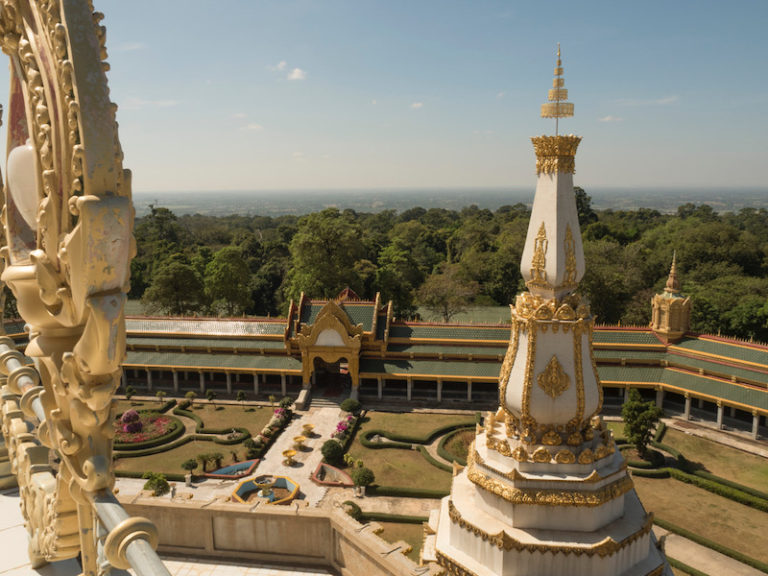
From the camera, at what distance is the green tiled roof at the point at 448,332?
3042 centimetres

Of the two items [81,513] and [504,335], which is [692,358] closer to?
[504,335]

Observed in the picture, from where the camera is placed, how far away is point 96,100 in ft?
9.58

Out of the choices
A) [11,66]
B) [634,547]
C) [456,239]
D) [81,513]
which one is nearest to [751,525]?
[634,547]

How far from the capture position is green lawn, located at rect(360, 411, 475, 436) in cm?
2597

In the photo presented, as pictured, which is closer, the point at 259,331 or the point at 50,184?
the point at 50,184

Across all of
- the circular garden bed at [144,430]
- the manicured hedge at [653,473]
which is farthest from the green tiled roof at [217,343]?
the manicured hedge at [653,473]

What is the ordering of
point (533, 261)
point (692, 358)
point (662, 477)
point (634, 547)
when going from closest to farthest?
point (634, 547) < point (533, 261) < point (662, 477) < point (692, 358)

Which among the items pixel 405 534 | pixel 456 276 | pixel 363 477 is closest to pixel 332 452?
pixel 363 477

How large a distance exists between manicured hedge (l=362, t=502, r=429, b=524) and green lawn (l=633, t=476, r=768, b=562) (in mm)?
7973

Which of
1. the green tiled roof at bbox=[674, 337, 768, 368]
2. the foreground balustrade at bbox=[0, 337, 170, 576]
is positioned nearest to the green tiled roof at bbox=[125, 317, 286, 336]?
the green tiled roof at bbox=[674, 337, 768, 368]

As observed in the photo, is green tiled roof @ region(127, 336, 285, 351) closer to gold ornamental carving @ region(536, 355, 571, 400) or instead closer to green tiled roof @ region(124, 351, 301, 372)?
green tiled roof @ region(124, 351, 301, 372)

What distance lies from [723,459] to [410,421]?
526 inches

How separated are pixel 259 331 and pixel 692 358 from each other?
75.6 ft

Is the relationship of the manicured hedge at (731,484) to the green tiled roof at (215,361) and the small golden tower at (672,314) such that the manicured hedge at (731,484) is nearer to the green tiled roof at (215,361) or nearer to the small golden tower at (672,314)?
the small golden tower at (672,314)
